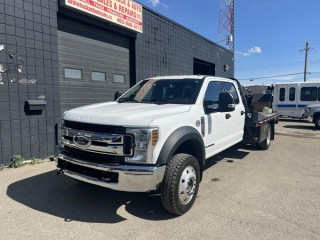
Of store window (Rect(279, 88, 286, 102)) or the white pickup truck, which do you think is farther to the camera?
store window (Rect(279, 88, 286, 102))

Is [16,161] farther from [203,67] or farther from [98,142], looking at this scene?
[203,67]

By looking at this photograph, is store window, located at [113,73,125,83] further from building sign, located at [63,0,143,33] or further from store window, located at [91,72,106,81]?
building sign, located at [63,0,143,33]

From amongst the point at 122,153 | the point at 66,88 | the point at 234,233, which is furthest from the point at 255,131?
the point at 66,88

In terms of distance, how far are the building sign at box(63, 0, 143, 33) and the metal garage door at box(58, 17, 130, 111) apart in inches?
20.1

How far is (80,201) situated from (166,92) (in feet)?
7.67

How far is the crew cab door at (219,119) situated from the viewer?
4.82 meters

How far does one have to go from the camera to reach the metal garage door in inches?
307

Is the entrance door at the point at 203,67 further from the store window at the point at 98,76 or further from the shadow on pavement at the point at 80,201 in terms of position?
the shadow on pavement at the point at 80,201

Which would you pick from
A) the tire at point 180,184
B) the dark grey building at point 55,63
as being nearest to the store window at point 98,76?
the dark grey building at point 55,63

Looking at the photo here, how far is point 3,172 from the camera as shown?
5785 mm

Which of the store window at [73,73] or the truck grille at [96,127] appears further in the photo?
the store window at [73,73]

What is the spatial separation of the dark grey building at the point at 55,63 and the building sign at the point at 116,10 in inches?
7.3

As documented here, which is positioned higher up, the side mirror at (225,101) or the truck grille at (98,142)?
the side mirror at (225,101)

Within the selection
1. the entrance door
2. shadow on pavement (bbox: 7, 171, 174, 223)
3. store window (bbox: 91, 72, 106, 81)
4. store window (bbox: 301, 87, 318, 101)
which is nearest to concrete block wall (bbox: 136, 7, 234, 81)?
the entrance door
